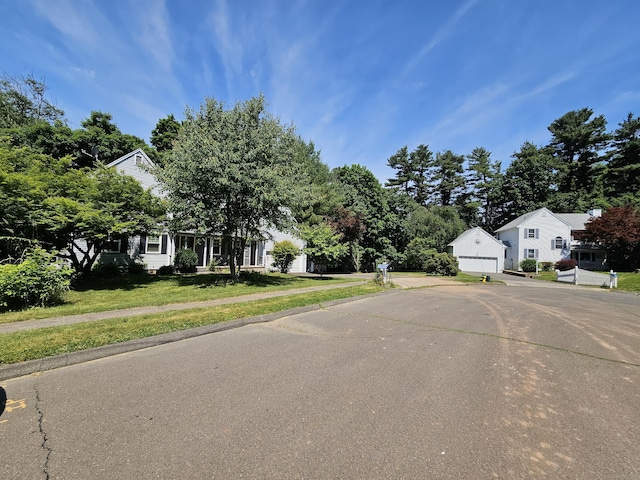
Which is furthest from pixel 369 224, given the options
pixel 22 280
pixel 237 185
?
pixel 22 280

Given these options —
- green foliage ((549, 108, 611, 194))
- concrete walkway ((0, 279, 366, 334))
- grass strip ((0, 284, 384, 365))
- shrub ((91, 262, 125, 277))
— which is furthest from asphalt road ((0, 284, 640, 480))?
green foliage ((549, 108, 611, 194))

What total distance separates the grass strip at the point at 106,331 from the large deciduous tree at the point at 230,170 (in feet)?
19.8

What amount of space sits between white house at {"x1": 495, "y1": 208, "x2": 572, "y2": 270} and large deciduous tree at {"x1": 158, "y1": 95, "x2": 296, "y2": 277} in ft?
112

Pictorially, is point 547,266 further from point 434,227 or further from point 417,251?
point 417,251

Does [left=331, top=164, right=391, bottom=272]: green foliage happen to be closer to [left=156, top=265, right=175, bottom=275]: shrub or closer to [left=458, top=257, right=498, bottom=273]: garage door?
[left=458, top=257, right=498, bottom=273]: garage door

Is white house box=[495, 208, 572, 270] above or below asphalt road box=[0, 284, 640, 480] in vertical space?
above

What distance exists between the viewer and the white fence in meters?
21.0

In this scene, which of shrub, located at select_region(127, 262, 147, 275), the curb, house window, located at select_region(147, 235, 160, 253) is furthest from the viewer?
house window, located at select_region(147, 235, 160, 253)

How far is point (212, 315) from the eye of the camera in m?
7.43

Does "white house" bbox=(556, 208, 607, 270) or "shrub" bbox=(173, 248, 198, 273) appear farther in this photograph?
"white house" bbox=(556, 208, 607, 270)

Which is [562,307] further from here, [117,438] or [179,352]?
[117,438]

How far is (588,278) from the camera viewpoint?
23.4 meters

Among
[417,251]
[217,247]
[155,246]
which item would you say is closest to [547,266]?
[417,251]

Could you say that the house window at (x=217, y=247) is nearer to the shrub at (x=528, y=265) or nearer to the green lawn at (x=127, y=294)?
the green lawn at (x=127, y=294)
